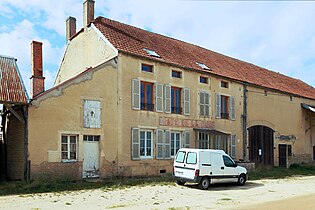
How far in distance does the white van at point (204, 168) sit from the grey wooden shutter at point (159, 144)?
144 inches

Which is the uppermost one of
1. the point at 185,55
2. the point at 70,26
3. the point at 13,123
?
the point at 70,26

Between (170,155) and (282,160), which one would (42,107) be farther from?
(282,160)

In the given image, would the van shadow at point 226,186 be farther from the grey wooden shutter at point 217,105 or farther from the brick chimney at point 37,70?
the brick chimney at point 37,70

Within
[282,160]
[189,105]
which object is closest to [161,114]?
[189,105]

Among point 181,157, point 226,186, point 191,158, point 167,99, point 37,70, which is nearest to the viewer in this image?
point 191,158

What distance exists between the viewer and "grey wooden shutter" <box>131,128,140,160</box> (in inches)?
706

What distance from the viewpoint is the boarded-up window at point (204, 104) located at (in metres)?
21.6

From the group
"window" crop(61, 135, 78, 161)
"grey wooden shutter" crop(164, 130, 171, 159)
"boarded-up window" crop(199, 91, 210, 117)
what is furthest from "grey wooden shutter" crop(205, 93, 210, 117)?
"window" crop(61, 135, 78, 161)

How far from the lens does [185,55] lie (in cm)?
2272

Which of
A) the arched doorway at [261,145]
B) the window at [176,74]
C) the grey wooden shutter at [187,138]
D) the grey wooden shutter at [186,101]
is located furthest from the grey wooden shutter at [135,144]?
the arched doorway at [261,145]

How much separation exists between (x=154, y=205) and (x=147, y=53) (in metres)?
10.7

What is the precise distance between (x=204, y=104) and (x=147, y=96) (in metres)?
4.29

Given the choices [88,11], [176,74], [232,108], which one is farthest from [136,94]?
[232,108]

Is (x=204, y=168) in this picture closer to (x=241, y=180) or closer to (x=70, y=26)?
(x=241, y=180)
